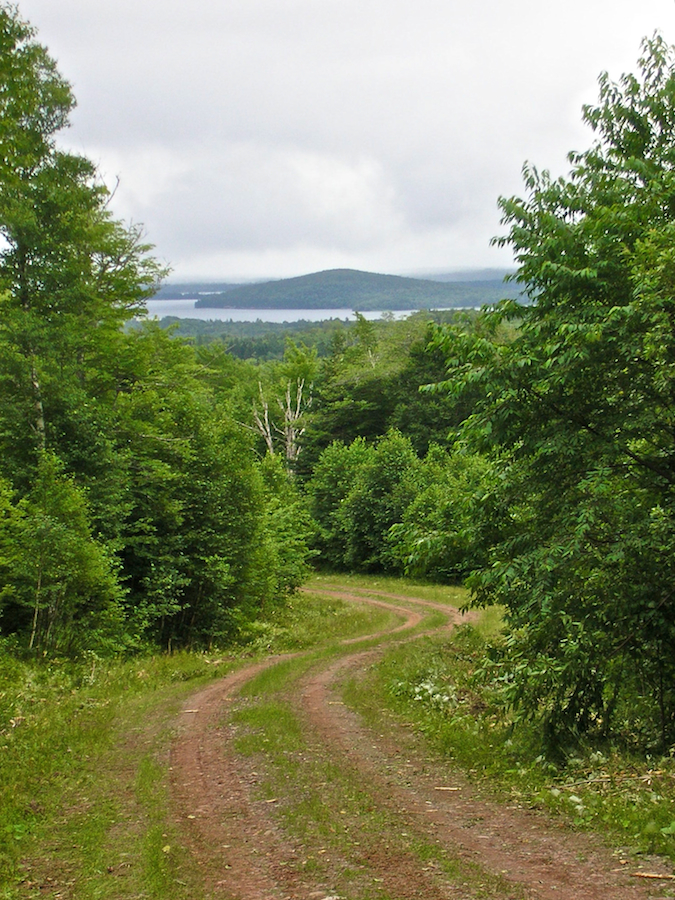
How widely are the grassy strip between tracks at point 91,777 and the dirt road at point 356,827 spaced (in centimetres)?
36

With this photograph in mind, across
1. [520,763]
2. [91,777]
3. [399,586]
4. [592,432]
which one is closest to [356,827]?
[520,763]

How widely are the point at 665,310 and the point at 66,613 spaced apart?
14.1 meters

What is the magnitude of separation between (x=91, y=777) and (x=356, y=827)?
12.6 ft

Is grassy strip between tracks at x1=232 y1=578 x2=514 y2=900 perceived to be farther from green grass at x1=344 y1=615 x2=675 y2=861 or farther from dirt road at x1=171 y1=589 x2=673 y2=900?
green grass at x1=344 y1=615 x2=675 y2=861

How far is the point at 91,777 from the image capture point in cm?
900

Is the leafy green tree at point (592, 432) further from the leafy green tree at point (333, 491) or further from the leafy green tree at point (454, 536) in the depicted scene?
the leafy green tree at point (333, 491)

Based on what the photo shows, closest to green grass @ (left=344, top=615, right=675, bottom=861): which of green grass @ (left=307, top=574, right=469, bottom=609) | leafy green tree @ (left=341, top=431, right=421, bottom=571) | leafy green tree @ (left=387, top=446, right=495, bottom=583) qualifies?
leafy green tree @ (left=387, top=446, right=495, bottom=583)

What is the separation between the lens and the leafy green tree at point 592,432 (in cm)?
867

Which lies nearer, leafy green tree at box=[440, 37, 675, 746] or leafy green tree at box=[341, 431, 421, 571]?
leafy green tree at box=[440, 37, 675, 746]

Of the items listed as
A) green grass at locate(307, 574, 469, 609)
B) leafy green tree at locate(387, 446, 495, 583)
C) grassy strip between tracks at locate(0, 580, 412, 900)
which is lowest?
green grass at locate(307, 574, 469, 609)

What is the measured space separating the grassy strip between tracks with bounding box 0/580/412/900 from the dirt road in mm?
364

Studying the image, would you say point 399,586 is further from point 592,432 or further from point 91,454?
point 592,432

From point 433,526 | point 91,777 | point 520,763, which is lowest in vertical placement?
point 91,777

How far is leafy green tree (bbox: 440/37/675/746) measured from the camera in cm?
867
